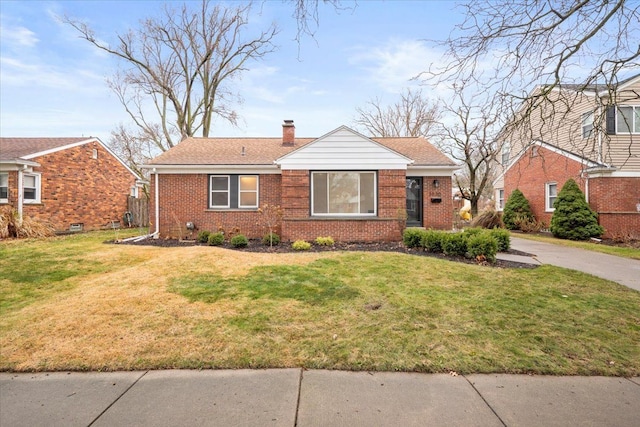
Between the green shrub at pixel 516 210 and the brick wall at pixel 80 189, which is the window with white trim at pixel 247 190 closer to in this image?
the brick wall at pixel 80 189

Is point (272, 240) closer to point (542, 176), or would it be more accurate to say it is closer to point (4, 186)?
point (4, 186)

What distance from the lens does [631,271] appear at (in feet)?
23.9

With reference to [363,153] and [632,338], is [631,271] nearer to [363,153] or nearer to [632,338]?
[632,338]

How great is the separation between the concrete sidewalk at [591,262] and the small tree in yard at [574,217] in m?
3.69

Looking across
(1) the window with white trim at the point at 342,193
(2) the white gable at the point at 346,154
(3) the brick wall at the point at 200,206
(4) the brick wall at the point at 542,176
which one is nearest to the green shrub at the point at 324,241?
(1) the window with white trim at the point at 342,193

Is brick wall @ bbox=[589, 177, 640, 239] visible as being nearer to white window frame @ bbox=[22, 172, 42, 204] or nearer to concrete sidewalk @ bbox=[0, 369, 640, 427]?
concrete sidewalk @ bbox=[0, 369, 640, 427]

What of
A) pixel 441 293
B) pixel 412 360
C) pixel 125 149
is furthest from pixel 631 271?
pixel 125 149

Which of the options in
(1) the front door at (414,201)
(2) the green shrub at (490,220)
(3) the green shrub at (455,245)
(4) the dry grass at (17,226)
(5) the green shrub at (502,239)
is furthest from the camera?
(2) the green shrub at (490,220)

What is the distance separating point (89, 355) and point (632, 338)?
6.22 metres

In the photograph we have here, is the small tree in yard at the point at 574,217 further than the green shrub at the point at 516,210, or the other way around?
the green shrub at the point at 516,210

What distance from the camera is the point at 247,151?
13.9 metres

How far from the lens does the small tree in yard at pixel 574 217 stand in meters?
13.3

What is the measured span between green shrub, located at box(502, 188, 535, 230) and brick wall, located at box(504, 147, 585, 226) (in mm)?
468

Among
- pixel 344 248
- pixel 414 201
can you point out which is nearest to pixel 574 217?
pixel 414 201
